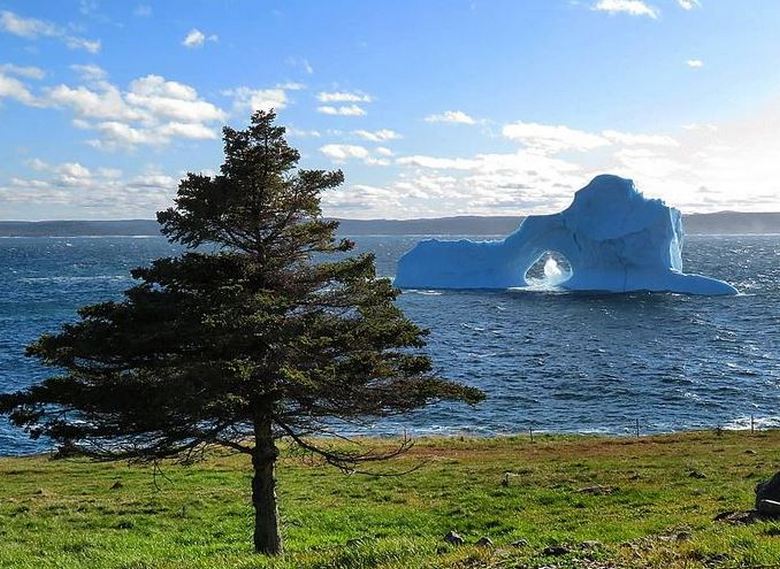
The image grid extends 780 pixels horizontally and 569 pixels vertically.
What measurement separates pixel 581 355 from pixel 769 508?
42144 millimetres

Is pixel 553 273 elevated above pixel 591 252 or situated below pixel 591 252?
below

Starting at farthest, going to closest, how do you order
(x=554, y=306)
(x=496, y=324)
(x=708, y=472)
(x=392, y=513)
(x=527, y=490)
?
(x=554, y=306)
(x=496, y=324)
(x=708, y=472)
(x=527, y=490)
(x=392, y=513)

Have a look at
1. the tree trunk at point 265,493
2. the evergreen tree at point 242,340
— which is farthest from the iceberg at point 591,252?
the tree trunk at point 265,493

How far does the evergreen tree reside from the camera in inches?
430

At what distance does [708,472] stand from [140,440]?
15.6 metres

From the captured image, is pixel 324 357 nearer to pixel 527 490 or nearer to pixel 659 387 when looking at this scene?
pixel 527 490

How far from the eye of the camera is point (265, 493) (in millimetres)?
12336

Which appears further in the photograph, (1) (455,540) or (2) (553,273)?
(2) (553,273)

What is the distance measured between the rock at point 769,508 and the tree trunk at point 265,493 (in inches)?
293

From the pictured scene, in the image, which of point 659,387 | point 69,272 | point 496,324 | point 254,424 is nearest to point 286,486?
point 254,424

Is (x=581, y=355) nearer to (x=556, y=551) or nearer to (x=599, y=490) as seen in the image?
(x=599, y=490)

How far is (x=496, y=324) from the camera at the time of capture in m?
66.1

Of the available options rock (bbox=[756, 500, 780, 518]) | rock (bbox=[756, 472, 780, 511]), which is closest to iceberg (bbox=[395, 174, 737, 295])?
rock (bbox=[756, 472, 780, 511])

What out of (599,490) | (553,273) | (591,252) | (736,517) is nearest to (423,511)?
(599,490)
